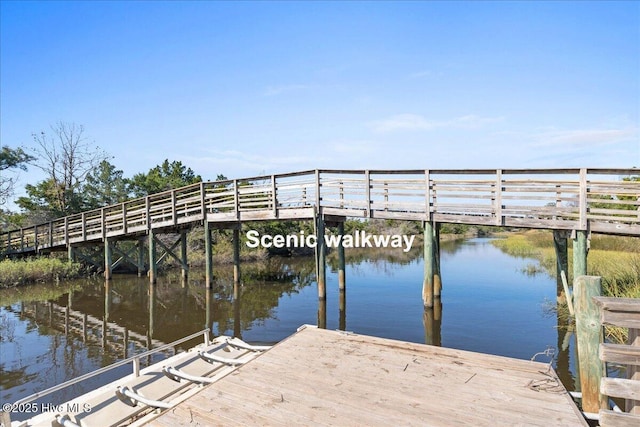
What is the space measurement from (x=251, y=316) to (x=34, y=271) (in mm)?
12700

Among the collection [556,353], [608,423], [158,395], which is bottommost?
[556,353]

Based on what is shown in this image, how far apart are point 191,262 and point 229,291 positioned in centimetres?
931

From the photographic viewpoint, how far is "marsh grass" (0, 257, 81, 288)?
17195 mm

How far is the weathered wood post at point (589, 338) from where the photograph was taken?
13.5 ft

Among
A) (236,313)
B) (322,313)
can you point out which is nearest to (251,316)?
(236,313)

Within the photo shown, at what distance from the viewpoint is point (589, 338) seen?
166 inches

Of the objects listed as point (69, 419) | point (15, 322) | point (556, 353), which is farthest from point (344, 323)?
point (15, 322)

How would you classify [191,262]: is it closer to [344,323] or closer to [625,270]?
[344,323]

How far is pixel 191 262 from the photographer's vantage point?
79.3 ft

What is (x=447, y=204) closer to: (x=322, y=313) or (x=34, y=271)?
(x=322, y=313)

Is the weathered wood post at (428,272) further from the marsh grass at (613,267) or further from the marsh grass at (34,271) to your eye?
the marsh grass at (34,271)

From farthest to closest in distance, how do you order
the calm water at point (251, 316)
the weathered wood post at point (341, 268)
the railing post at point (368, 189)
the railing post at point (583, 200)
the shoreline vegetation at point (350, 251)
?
1. the weathered wood post at point (341, 268)
2. the railing post at point (368, 189)
3. the shoreline vegetation at point (350, 251)
4. the railing post at point (583, 200)
5. the calm water at point (251, 316)

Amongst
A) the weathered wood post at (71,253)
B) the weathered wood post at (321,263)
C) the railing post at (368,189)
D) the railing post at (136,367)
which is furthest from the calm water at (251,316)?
the railing post at (368,189)

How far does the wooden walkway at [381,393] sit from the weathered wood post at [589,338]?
47cm
